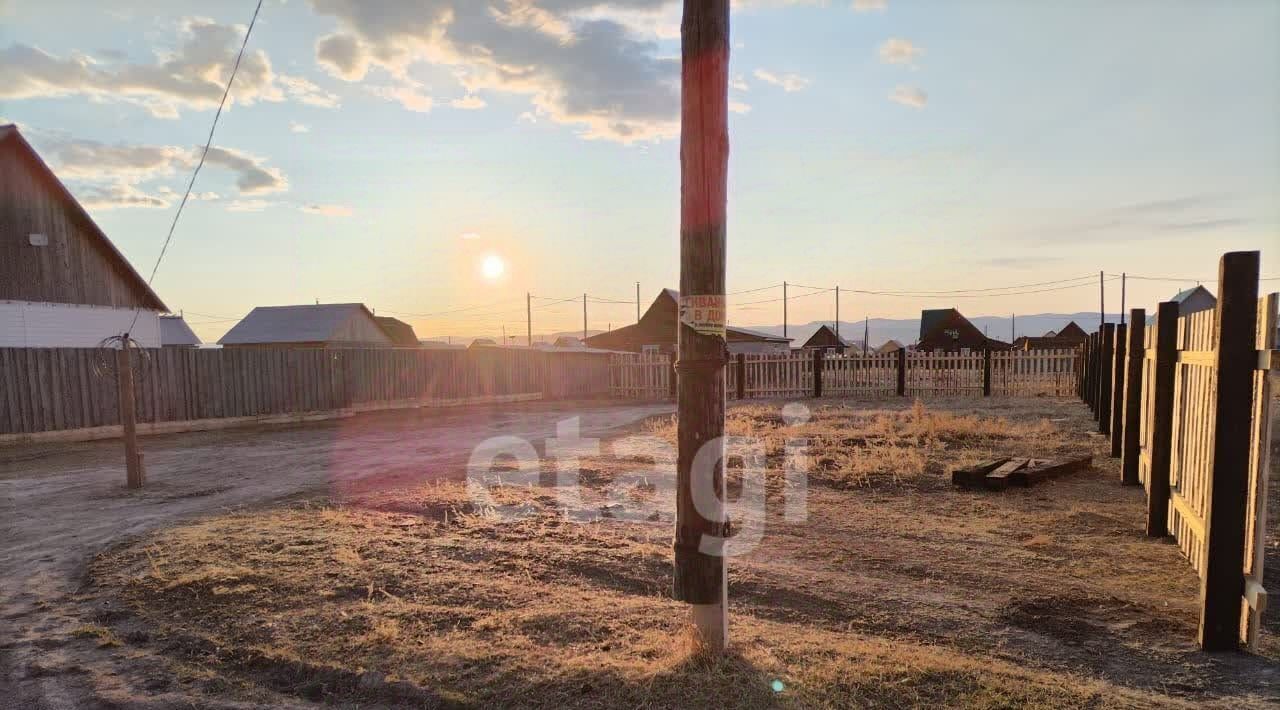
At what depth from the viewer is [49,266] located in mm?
17766

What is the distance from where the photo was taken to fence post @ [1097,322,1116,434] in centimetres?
1072

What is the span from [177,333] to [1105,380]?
179 ft

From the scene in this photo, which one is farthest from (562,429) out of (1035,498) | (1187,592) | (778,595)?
(1187,592)

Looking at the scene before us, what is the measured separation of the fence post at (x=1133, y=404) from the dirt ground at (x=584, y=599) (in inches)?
9.5

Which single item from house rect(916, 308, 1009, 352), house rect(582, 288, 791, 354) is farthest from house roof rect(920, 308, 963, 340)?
house rect(582, 288, 791, 354)

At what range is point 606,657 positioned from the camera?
3.29m

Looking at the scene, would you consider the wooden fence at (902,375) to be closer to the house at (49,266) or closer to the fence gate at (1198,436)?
the fence gate at (1198,436)

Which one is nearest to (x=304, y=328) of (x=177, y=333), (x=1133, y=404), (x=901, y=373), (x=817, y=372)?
(x=177, y=333)

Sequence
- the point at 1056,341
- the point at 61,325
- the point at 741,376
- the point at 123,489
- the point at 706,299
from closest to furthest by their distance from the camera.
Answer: the point at 706,299 → the point at 123,489 → the point at 61,325 → the point at 741,376 → the point at 1056,341

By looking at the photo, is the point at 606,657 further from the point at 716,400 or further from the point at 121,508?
the point at 121,508

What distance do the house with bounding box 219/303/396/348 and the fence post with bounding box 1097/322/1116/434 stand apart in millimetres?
41392

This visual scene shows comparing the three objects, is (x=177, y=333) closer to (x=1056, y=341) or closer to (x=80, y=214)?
(x=80, y=214)

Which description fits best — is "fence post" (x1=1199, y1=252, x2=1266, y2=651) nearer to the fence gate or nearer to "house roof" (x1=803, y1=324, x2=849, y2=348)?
the fence gate
